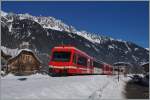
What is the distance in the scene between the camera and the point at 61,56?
4262cm

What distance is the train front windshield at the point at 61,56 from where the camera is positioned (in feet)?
138

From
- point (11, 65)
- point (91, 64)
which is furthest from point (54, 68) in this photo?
point (11, 65)

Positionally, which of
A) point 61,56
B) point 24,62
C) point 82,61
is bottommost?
point 24,62

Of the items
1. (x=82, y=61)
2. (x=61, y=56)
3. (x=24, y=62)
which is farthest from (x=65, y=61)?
(x=24, y=62)

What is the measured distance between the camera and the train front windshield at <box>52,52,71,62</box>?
4210 cm

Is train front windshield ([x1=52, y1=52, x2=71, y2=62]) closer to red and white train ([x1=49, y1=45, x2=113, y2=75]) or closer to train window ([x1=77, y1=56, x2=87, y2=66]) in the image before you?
red and white train ([x1=49, y1=45, x2=113, y2=75])

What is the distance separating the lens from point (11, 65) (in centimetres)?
9988

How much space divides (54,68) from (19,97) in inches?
960

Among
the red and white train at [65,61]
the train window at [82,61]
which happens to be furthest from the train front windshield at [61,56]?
the train window at [82,61]

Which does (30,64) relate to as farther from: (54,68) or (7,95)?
(7,95)

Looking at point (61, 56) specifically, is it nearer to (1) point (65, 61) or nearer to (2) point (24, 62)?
(1) point (65, 61)

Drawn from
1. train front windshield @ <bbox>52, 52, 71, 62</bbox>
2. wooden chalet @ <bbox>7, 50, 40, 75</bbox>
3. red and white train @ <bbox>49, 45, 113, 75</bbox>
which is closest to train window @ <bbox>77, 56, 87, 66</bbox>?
red and white train @ <bbox>49, 45, 113, 75</bbox>

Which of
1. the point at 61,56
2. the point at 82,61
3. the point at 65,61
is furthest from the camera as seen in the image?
the point at 82,61

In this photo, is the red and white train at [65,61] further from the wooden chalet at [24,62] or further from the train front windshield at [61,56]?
the wooden chalet at [24,62]
